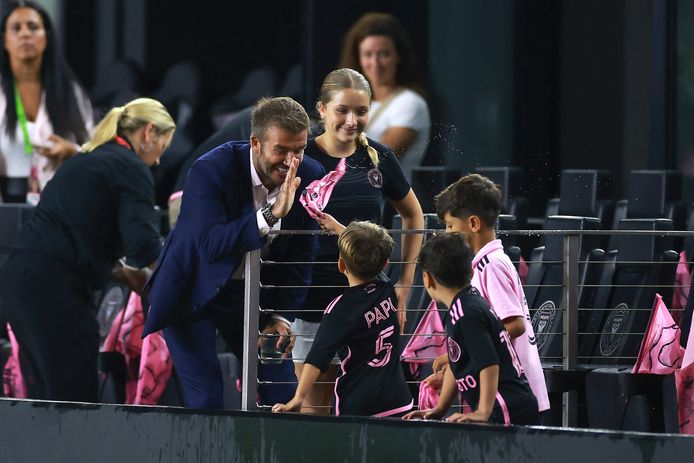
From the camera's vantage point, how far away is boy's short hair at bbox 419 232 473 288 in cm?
564

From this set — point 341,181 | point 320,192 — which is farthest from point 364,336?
point 341,181

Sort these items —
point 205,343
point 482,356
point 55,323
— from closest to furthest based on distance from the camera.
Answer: point 482,356 → point 205,343 → point 55,323

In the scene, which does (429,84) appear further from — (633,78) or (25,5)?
(25,5)

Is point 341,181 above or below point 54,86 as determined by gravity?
below

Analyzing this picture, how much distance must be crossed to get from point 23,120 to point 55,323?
4.40 metres

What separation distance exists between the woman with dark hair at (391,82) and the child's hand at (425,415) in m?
4.62

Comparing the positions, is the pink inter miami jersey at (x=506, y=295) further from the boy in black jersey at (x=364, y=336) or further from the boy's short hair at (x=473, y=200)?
the boy in black jersey at (x=364, y=336)

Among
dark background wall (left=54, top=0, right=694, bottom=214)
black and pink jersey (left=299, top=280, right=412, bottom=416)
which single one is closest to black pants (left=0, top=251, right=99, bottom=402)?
black and pink jersey (left=299, top=280, right=412, bottom=416)

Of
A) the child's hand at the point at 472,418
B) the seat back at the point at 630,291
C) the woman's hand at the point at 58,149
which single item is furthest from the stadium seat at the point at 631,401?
the woman's hand at the point at 58,149

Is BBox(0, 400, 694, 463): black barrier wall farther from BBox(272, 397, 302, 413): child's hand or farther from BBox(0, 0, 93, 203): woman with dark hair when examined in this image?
BBox(0, 0, 93, 203): woman with dark hair

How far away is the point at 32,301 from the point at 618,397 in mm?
2505

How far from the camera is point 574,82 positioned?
10.9 m

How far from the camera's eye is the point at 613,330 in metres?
7.54

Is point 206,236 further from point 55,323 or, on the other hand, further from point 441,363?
point 55,323
